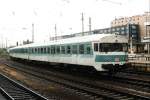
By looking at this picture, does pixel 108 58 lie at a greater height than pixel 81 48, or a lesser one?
lesser

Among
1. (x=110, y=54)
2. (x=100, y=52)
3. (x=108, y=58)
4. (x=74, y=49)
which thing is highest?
(x=74, y=49)

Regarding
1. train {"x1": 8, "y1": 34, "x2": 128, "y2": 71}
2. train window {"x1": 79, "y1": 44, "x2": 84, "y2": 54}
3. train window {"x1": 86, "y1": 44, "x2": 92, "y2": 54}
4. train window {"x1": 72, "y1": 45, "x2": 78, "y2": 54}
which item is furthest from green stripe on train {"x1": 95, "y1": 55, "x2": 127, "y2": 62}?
train window {"x1": 72, "y1": 45, "x2": 78, "y2": 54}

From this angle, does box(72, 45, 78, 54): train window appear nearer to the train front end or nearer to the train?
the train

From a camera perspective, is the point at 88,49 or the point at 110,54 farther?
the point at 88,49

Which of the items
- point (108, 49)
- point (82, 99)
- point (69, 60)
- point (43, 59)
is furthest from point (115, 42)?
point (43, 59)

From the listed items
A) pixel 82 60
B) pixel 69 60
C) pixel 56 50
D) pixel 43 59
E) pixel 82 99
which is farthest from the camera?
pixel 43 59

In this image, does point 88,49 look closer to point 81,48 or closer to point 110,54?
point 81,48

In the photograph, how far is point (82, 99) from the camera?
1379 cm

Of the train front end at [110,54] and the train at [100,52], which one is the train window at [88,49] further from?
the train front end at [110,54]

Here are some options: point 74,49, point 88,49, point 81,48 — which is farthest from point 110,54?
point 74,49

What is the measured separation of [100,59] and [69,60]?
15.6 ft

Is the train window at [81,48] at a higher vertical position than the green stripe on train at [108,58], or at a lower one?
higher

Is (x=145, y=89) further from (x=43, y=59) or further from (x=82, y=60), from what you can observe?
(x=43, y=59)

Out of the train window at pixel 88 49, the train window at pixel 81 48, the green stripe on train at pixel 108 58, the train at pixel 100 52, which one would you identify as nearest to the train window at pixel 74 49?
the train at pixel 100 52
